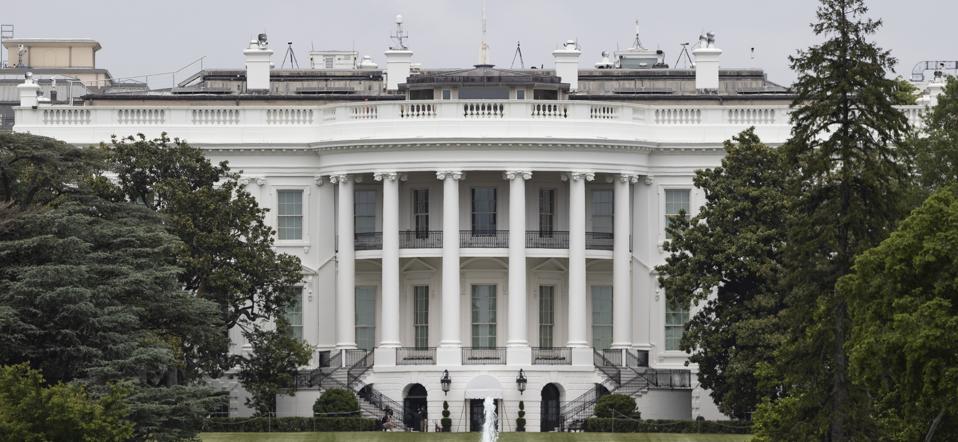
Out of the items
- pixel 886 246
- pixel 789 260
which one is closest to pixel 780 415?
pixel 789 260

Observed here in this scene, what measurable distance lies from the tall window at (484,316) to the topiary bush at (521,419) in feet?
18.8

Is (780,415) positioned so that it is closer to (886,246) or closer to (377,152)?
(886,246)

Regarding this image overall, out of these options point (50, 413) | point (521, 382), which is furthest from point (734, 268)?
point (50, 413)

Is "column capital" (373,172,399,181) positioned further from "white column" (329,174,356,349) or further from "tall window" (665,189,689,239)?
"tall window" (665,189,689,239)

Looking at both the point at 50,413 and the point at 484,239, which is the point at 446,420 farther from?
the point at 50,413

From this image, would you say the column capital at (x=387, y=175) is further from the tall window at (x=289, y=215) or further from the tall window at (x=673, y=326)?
the tall window at (x=673, y=326)

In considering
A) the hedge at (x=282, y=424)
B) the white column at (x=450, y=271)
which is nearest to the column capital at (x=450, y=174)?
the white column at (x=450, y=271)

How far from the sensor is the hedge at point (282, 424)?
99.0m

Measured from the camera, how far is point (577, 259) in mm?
108875

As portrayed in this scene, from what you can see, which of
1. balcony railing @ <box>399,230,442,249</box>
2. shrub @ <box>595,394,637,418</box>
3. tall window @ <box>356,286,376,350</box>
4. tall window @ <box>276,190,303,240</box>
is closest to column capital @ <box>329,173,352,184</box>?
tall window @ <box>276,190,303,240</box>

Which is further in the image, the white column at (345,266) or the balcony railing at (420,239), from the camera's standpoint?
the balcony railing at (420,239)

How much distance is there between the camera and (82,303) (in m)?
84.1

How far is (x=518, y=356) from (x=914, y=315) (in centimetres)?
3740

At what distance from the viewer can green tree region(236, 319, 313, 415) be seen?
100m
